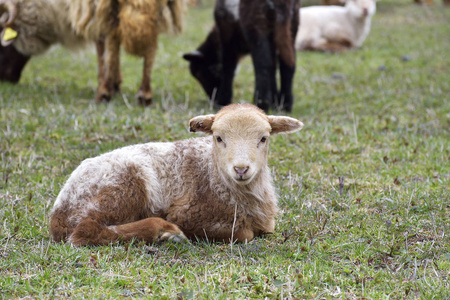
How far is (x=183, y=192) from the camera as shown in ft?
15.2

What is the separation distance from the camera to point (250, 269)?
3.81 meters

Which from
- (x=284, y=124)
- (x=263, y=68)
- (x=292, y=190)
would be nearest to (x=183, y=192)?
(x=284, y=124)

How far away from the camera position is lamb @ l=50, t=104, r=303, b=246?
167 inches

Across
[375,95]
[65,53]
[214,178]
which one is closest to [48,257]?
[214,178]

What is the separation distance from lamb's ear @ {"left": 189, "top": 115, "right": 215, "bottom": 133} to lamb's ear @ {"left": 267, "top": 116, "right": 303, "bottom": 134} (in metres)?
0.49

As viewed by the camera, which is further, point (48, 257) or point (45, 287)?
point (48, 257)

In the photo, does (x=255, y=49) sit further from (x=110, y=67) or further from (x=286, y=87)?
(x=110, y=67)

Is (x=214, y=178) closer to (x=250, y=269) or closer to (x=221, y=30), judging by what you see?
(x=250, y=269)

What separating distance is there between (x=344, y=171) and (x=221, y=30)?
4343 mm

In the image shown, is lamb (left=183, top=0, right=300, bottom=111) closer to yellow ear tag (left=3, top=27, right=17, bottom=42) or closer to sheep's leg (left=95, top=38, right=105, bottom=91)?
sheep's leg (left=95, top=38, right=105, bottom=91)

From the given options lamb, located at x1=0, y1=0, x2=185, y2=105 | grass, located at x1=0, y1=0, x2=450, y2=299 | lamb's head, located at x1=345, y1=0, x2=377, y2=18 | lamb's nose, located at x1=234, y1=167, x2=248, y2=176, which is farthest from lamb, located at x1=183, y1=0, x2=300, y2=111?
lamb's head, located at x1=345, y1=0, x2=377, y2=18

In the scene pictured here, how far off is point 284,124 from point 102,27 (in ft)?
16.6

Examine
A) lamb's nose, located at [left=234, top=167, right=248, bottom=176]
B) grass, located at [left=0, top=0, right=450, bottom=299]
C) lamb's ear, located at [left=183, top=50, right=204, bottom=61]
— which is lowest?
grass, located at [left=0, top=0, right=450, bottom=299]

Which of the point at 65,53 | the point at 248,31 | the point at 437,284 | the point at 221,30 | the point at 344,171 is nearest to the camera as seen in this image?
the point at 437,284
